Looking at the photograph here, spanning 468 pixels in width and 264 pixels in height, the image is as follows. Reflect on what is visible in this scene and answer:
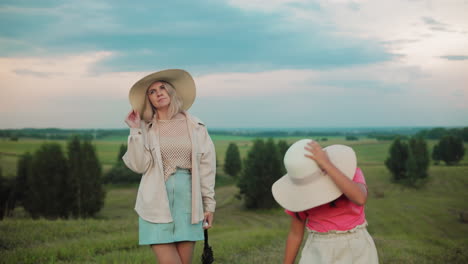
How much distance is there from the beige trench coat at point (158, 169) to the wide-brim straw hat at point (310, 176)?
1.63m

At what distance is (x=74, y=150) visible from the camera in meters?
42.2

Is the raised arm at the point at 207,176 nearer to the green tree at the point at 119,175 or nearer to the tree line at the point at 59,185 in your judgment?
the tree line at the point at 59,185

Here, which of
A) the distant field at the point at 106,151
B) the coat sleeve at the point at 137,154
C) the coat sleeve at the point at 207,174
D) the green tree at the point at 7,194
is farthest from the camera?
the distant field at the point at 106,151

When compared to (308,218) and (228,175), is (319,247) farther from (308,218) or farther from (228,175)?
(228,175)

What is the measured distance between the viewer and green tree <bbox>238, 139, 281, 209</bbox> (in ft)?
156

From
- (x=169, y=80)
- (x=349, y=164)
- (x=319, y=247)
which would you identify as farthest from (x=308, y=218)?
(x=169, y=80)

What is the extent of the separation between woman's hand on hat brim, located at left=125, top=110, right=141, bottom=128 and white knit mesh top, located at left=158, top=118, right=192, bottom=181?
0.24 metres

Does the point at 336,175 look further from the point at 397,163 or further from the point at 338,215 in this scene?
the point at 397,163

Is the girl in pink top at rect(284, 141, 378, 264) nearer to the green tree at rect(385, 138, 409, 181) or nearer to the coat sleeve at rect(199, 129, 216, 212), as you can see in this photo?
the coat sleeve at rect(199, 129, 216, 212)

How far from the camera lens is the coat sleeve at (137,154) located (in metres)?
3.94

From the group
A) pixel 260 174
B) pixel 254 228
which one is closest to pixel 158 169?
pixel 254 228

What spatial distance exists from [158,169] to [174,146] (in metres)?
0.29

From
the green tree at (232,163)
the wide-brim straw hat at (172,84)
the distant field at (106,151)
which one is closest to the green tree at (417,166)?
the distant field at (106,151)

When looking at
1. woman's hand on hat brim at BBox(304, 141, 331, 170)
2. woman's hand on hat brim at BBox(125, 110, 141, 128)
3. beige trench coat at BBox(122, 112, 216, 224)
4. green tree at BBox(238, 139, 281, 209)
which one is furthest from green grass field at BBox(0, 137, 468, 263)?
woman's hand on hat brim at BBox(304, 141, 331, 170)
